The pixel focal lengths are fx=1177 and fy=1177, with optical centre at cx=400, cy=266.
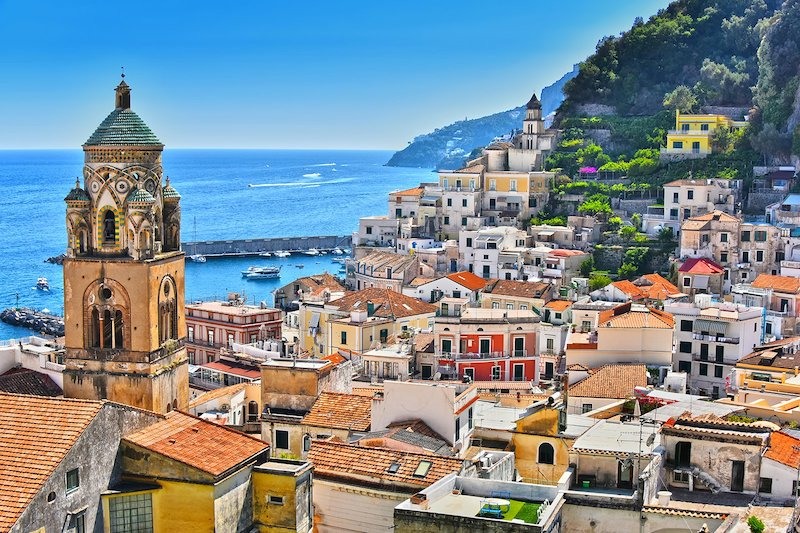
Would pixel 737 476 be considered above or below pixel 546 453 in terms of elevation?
above

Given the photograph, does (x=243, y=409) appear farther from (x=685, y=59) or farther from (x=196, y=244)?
(x=196, y=244)

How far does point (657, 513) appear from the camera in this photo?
70.8 ft

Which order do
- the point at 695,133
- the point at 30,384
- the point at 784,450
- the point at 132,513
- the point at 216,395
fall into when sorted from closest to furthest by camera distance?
the point at 132,513 < the point at 784,450 < the point at 30,384 < the point at 216,395 < the point at 695,133

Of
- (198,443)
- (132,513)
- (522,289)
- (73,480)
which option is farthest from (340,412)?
(522,289)

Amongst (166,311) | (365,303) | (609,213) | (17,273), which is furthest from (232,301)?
(17,273)

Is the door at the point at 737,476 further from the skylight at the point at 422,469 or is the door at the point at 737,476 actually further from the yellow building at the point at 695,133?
the yellow building at the point at 695,133

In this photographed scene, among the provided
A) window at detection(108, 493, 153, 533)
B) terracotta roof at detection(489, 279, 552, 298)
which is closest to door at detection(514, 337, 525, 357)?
terracotta roof at detection(489, 279, 552, 298)

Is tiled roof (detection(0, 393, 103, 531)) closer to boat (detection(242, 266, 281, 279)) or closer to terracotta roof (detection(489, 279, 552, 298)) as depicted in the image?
terracotta roof (detection(489, 279, 552, 298))

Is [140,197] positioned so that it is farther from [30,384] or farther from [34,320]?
[34,320]

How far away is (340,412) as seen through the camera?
103 ft

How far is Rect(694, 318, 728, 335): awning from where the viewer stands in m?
48.5

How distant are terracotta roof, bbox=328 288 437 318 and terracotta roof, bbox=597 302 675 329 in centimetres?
1210

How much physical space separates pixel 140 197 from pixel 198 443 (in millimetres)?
10687

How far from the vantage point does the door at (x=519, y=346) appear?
47469mm
